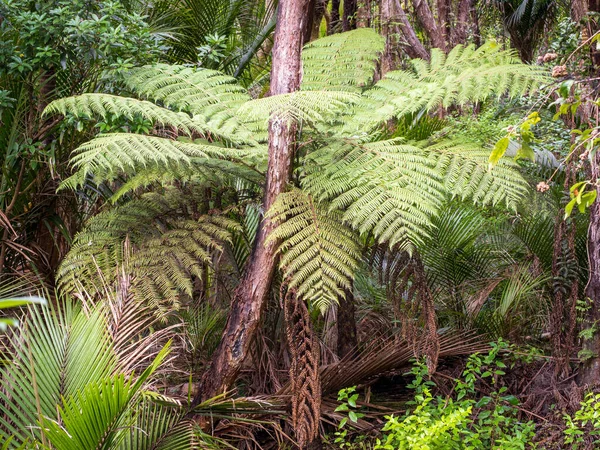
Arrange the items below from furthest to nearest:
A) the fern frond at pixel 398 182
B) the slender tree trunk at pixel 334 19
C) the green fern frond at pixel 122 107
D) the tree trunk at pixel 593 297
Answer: the slender tree trunk at pixel 334 19 < the tree trunk at pixel 593 297 < the green fern frond at pixel 122 107 < the fern frond at pixel 398 182

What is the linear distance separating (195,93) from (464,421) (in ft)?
7.47

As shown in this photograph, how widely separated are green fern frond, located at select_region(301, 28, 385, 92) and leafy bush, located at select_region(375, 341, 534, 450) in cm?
167

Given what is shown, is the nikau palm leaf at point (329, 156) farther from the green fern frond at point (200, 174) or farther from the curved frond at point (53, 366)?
the curved frond at point (53, 366)

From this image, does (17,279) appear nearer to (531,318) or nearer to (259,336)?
(259,336)

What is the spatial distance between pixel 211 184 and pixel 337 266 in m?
1.11

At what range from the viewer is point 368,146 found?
140 inches

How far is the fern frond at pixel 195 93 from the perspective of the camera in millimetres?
3855

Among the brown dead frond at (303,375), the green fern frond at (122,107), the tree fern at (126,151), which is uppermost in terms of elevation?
the green fern frond at (122,107)

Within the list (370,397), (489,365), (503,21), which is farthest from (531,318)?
(503,21)

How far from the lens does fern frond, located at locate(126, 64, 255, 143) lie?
3.86 m

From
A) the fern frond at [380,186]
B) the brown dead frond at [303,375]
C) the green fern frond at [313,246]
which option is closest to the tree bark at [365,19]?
the fern frond at [380,186]

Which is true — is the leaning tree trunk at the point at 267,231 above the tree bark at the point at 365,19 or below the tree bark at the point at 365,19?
below

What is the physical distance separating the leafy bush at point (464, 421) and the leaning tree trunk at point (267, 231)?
830 millimetres

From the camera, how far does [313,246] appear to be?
3.29 meters
